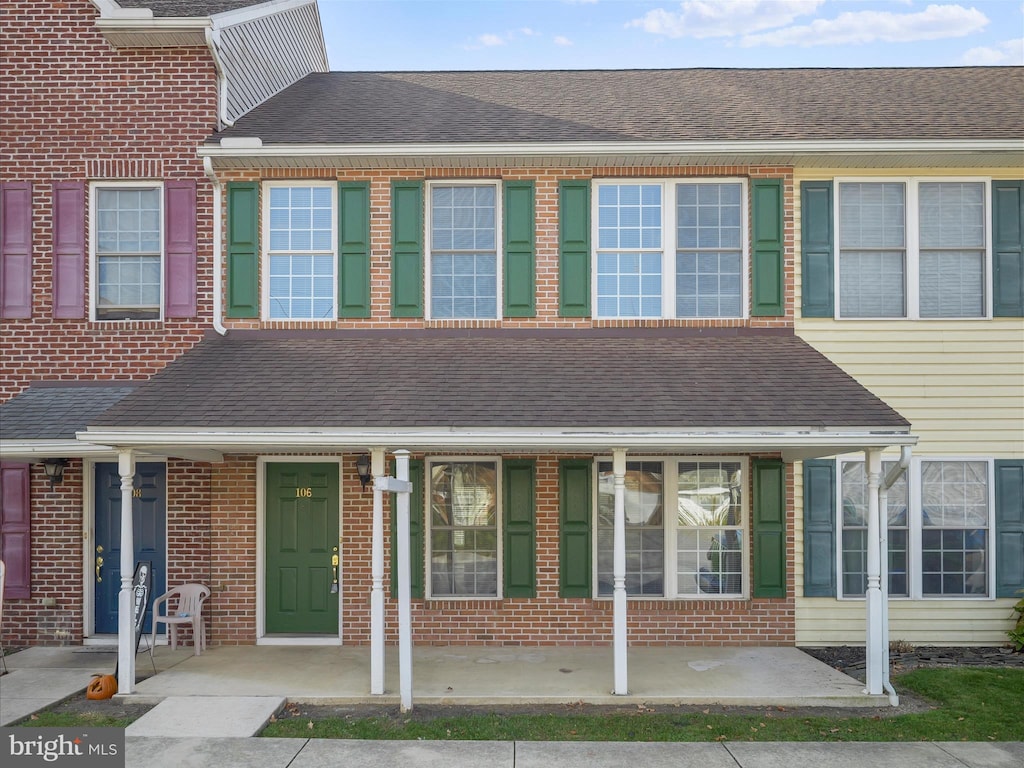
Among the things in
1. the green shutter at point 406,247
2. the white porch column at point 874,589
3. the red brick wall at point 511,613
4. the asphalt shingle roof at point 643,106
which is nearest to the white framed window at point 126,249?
the asphalt shingle roof at point 643,106

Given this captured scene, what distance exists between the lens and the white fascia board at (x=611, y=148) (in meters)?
9.04

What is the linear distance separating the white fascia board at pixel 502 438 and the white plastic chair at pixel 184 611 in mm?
2229

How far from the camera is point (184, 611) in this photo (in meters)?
9.02

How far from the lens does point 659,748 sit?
6.34 m

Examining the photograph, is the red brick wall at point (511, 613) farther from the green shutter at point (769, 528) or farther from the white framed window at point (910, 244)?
the white framed window at point (910, 244)

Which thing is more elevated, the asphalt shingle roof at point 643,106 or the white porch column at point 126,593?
the asphalt shingle roof at point 643,106

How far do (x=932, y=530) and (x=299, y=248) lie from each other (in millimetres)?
8254

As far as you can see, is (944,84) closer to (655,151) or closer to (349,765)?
(655,151)

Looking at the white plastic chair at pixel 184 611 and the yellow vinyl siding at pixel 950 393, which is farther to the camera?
the yellow vinyl siding at pixel 950 393

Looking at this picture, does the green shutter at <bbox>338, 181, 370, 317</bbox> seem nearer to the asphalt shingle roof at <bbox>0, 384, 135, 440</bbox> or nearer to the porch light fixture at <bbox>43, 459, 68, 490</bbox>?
the asphalt shingle roof at <bbox>0, 384, 135, 440</bbox>

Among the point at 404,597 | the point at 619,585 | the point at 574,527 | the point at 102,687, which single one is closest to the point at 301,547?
the point at 404,597

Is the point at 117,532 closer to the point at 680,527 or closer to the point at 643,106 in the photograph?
the point at 680,527

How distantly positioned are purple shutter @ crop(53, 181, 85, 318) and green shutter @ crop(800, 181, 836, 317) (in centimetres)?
856

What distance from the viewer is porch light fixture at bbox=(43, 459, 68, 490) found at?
30.1ft
